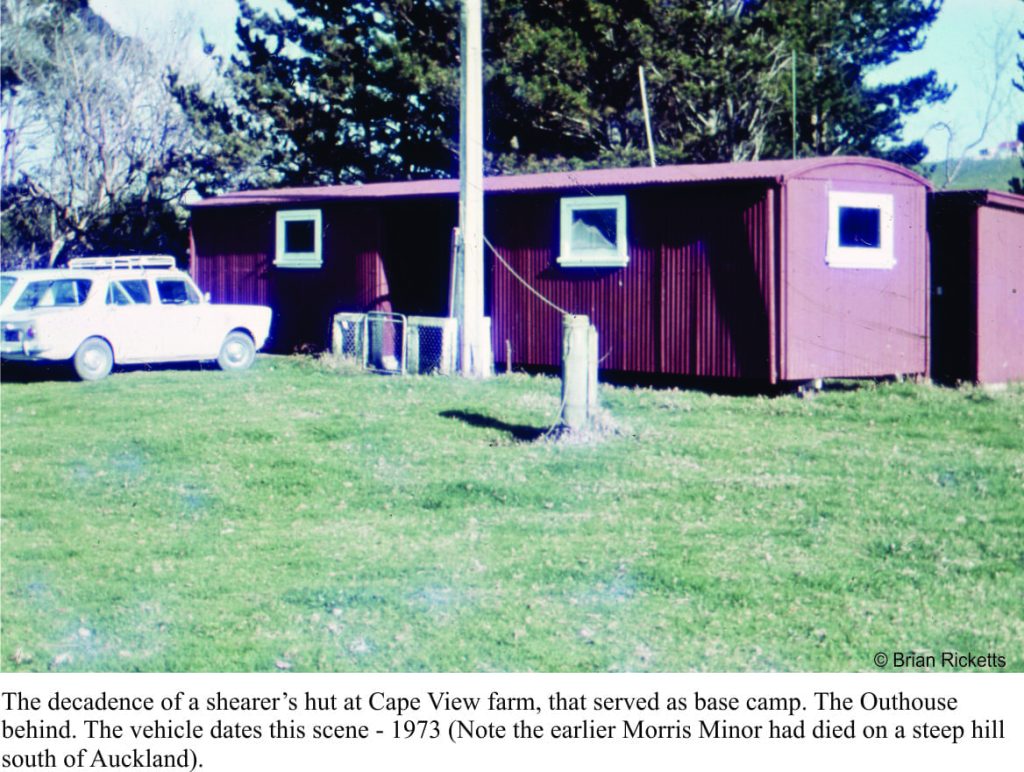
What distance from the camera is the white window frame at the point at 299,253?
65.6 ft

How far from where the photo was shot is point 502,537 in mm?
8070

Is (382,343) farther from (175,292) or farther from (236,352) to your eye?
(175,292)

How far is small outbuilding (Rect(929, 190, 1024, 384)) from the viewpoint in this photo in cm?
1567

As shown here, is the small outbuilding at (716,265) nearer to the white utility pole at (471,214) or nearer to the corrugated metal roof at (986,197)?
the corrugated metal roof at (986,197)

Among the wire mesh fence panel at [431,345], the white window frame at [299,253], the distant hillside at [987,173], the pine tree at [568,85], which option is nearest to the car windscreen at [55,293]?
the wire mesh fence panel at [431,345]

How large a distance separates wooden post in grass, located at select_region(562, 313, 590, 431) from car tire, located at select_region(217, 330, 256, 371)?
8.23 m

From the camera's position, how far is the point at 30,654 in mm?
5930

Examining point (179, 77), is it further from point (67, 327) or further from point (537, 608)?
point (537, 608)

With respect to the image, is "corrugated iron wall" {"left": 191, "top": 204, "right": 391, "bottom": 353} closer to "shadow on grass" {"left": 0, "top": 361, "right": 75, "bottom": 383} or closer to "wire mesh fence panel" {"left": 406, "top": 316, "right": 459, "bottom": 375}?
"wire mesh fence panel" {"left": 406, "top": 316, "right": 459, "bottom": 375}
